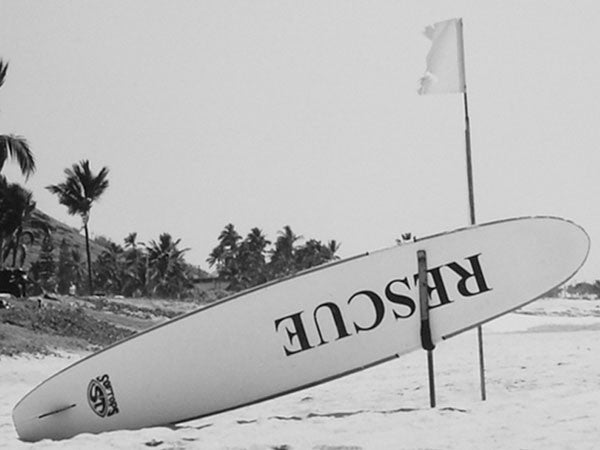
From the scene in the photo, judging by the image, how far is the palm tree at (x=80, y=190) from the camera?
120 ft

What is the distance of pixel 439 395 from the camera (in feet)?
29.0

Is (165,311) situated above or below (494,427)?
above

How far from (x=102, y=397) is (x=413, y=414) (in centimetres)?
299

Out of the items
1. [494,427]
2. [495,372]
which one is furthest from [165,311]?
[494,427]

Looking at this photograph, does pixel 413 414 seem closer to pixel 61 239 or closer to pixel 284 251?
→ pixel 284 251

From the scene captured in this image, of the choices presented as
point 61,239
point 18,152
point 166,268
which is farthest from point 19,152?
point 61,239

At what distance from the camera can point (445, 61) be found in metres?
8.09

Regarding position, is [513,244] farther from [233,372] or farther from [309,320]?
[233,372]

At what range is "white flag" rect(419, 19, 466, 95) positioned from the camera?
8.03 m

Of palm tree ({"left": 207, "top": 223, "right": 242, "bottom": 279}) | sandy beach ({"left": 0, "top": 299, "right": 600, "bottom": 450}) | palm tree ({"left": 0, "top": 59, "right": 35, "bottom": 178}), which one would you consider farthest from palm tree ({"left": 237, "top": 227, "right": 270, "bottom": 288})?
sandy beach ({"left": 0, "top": 299, "right": 600, "bottom": 450})

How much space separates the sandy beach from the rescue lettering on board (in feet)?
2.39

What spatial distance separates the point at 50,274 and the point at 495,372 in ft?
185

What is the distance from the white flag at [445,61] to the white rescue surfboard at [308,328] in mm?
1576

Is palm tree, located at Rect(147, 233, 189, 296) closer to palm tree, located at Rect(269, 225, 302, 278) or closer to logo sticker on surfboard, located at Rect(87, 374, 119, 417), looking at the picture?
palm tree, located at Rect(269, 225, 302, 278)
